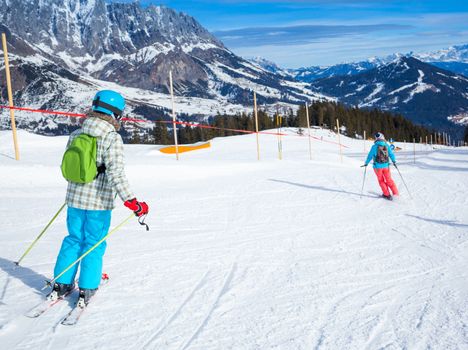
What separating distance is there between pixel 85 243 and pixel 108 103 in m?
1.44

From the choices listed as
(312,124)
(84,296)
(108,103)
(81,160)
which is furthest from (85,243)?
(312,124)

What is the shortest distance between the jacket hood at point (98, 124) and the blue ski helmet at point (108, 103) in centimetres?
8

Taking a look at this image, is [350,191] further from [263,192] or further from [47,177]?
[47,177]

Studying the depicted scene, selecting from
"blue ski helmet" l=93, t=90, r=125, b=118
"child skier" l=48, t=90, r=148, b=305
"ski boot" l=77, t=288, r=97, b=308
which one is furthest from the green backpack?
"ski boot" l=77, t=288, r=97, b=308

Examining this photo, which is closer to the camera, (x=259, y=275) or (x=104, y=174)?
(x=104, y=174)

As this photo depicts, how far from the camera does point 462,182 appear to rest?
47.4ft

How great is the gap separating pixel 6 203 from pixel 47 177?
8.06ft

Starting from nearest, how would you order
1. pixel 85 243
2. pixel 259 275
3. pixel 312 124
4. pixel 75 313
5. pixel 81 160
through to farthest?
1. pixel 81 160
2. pixel 75 313
3. pixel 85 243
4. pixel 259 275
5. pixel 312 124

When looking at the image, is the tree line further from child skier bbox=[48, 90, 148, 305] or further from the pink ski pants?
child skier bbox=[48, 90, 148, 305]

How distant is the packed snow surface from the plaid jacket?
1.10 meters

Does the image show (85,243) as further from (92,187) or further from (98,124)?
(98,124)

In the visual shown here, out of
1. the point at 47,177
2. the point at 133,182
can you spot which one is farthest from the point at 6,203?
the point at 133,182

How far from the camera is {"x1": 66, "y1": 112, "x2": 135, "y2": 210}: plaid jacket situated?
418 centimetres

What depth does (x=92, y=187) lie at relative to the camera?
169 inches
